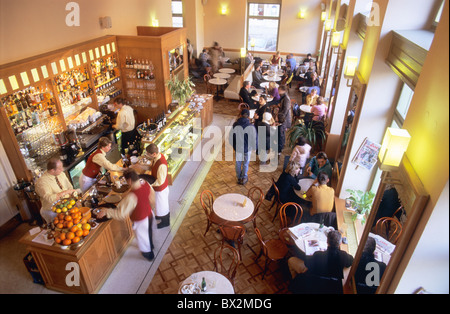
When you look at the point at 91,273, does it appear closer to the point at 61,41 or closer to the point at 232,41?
the point at 61,41

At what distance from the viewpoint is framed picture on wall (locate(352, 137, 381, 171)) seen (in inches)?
192

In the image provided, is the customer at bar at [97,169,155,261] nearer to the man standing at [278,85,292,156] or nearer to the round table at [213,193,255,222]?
the round table at [213,193,255,222]

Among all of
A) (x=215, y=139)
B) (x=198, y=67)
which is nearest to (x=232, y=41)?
(x=198, y=67)

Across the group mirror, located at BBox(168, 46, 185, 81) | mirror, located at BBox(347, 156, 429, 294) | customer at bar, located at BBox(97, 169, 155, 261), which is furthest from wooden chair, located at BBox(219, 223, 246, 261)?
mirror, located at BBox(168, 46, 185, 81)

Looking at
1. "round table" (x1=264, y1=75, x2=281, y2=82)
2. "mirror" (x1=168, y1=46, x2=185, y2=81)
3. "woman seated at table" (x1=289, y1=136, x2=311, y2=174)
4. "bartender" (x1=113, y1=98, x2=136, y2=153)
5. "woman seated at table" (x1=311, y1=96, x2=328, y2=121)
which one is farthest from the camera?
"round table" (x1=264, y1=75, x2=281, y2=82)

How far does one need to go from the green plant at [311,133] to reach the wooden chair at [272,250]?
12.4 feet

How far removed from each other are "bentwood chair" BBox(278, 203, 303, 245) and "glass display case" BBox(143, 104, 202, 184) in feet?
9.12

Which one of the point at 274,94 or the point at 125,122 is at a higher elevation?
the point at 125,122

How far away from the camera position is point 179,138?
24.1ft

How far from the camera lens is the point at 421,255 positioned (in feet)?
8.32

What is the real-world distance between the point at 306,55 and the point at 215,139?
8965mm

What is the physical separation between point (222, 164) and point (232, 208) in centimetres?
259

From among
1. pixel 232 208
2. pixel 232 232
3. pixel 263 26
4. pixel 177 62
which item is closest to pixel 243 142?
pixel 232 208

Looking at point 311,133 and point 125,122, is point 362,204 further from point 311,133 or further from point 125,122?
point 125,122
